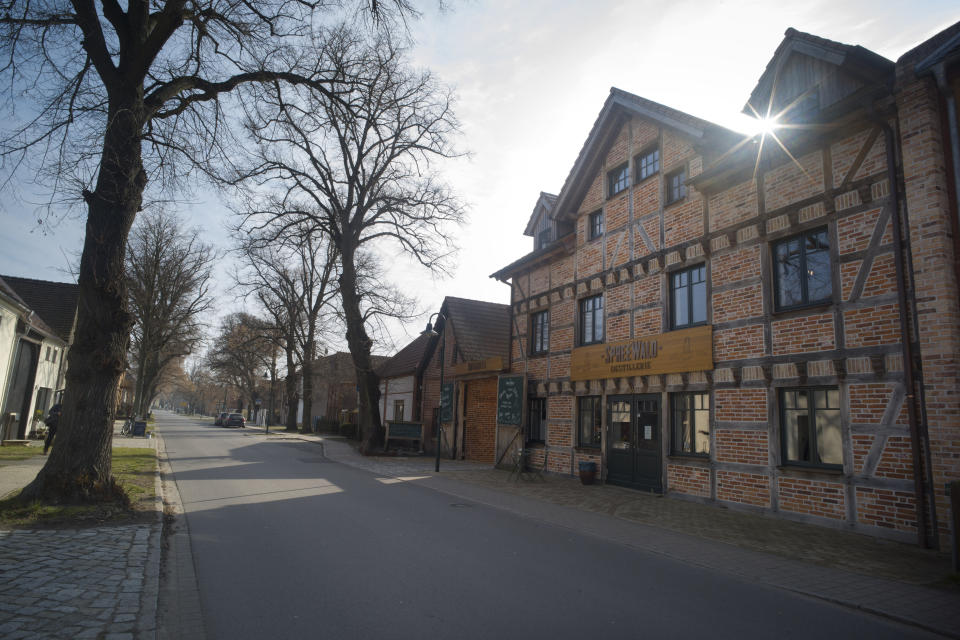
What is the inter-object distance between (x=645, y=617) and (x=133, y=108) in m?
9.75

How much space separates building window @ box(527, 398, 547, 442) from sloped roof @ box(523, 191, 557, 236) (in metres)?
6.57

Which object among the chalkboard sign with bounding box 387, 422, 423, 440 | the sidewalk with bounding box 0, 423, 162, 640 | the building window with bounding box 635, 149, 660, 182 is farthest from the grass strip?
the chalkboard sign with bounding box 387, 422, 423, 440

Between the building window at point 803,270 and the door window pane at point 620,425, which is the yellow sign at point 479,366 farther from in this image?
the building window at point 803,270

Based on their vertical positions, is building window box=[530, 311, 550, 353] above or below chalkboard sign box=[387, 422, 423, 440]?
above

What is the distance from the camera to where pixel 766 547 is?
24.8ft

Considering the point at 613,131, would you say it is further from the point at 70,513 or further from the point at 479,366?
the point at 70,513

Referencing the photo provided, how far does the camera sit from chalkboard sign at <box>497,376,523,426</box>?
1748 cm

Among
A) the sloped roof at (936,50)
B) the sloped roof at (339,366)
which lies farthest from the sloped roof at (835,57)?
the sloped roof at (339,366)

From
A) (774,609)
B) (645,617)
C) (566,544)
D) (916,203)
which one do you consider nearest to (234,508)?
(566,544)

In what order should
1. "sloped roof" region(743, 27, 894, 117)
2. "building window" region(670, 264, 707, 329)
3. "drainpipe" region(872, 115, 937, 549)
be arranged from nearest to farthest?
"drainpipe" region(872, 115, 937, 549) → "sloped roof" region(743, 27, 894, 117) → "building window" region(670, 264, 707, 329)

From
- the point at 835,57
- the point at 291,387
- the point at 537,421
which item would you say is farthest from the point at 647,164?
the point at 291,387

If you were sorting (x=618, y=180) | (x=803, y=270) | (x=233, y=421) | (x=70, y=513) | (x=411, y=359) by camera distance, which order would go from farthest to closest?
(x=233, y=421), (x=411, y=359), (x=618, y=180), (x=803, y=270), (x=70, y=513)

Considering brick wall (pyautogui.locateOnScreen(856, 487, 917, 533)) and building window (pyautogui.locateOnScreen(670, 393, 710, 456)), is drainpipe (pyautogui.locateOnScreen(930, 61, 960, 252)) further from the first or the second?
building window (pyautogui.locateOnScreen(670, 393, 710, 456))

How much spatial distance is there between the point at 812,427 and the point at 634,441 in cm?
449
